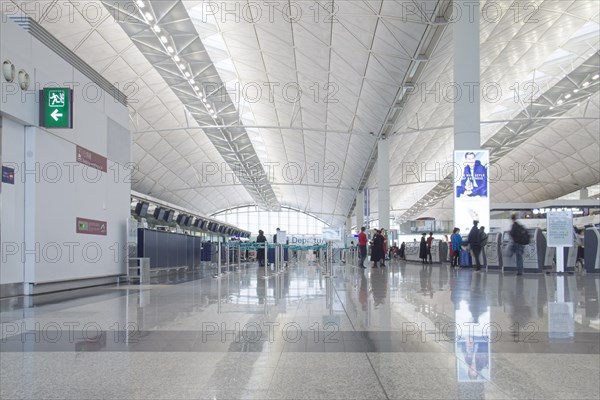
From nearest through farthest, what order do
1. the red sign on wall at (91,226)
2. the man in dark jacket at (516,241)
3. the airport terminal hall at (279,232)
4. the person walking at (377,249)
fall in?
the airport terminal hall at (279,232) → the red sign on wall at (91,226) → the man in dark jacket at (516,241) → the person walking at (377,249)

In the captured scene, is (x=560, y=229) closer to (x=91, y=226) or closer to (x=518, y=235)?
(x=518, y=235)

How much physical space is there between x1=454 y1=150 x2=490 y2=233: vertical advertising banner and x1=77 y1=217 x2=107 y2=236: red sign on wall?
1018 cm

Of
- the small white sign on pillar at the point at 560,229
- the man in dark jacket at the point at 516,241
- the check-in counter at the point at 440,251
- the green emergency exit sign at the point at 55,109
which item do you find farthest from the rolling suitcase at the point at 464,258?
the green emergency exit sign at the point at 55,109

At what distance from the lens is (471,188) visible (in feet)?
57.5

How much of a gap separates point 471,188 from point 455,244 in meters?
3.97

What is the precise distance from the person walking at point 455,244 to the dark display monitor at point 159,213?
11309 mm

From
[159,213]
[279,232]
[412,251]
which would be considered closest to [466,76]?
[279,232]

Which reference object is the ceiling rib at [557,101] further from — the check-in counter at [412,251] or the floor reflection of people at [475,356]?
the floor reflection of people at [475,356]

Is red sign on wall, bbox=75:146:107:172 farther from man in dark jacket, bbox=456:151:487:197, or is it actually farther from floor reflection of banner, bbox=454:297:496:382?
man in dark jacket, bbox=456:151:487:197

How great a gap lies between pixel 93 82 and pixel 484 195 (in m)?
11.9

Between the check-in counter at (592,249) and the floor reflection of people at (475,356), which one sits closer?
the floor reflection of people at (475,356)

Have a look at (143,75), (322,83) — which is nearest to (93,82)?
(322,83)

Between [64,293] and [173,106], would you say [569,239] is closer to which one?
[64,293]

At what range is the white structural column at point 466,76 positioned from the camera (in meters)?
17.3
